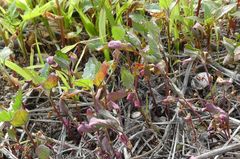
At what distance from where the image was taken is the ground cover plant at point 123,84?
1.25 metres

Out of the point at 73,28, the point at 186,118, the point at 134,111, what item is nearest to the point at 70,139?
the point at 134,111

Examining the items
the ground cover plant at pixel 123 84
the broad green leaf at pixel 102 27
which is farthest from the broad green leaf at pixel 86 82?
the broad green leaf at pixel 102 27

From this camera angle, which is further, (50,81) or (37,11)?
(37,11)

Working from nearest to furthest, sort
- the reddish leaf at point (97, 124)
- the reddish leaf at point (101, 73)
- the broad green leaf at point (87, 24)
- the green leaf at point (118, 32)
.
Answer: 1. the reddish leaf at point (97, 124)
2. the reddish leaf at point (101, 73)
3. the green leaf at point (118, 32)
4. the broad green leaf at point (87, 24)

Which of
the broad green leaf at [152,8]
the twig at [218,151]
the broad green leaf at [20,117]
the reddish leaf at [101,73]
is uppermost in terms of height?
the broad green leaf at [152,8]

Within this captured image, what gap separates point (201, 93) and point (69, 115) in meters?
0.36

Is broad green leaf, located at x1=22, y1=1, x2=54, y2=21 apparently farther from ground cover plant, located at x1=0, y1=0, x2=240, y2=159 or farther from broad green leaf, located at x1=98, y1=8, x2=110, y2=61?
broad green leaf, located at x1=98, y1=8, x2=110, y2=61

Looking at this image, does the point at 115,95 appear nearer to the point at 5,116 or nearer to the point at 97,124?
the point at 97,124

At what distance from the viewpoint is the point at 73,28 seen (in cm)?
167

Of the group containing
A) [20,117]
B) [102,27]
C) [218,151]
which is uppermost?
[102,27]

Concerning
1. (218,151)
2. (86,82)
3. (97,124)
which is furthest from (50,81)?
(218,151)

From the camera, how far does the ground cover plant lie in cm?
125

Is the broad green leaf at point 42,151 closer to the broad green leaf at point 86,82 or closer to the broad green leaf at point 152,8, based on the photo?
the broad green leaf at point 86,82

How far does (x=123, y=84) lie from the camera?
125cm
